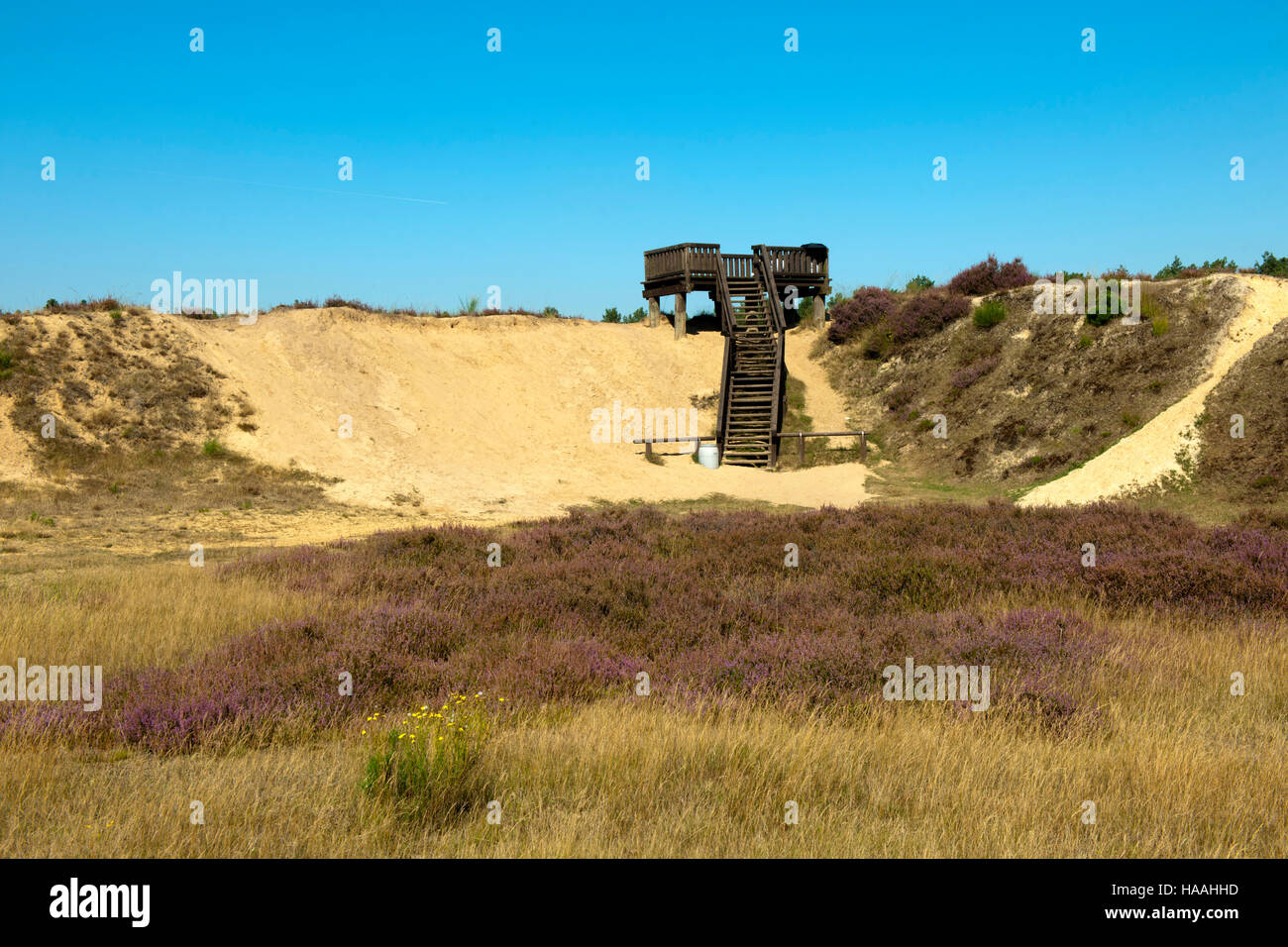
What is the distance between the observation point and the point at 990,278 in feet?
125

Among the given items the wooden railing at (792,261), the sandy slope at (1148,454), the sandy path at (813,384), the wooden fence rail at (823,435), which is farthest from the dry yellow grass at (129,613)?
the wooden railing at (792,261)

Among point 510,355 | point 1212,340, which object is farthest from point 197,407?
point 1212,340

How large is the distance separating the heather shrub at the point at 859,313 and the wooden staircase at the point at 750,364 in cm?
351

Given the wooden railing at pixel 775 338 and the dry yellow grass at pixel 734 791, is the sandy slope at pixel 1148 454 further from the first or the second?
the dry yellow grass at pixel 734 791

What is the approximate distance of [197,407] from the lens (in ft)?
87.9

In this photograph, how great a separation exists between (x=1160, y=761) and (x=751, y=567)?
284 inches

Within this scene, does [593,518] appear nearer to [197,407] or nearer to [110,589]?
[110,589]

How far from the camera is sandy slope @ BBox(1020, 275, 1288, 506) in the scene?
20500 millimetres

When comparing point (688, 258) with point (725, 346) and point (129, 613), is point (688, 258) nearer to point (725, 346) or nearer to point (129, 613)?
point (725, 346)

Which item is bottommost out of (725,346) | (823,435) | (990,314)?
(823,435)

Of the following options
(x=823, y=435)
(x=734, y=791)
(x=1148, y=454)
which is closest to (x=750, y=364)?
(x=823, y=435)

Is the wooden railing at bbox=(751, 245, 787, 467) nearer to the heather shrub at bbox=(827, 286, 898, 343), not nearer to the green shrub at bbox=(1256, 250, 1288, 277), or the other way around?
the heather shrub at bbox=(827, 286, 898, 343)

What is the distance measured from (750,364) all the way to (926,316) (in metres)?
9.43

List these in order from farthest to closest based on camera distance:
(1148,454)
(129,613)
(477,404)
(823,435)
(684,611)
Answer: (477,404) < (823,435) < (1148,454) < (684,611) < (129,613)
